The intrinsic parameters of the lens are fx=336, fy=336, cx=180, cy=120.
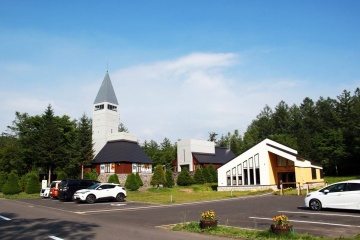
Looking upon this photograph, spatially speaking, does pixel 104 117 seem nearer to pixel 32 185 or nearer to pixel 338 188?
pixel 32 185

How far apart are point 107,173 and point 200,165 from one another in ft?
51.8

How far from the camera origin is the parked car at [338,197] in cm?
1629

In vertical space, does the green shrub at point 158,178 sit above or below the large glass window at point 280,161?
below

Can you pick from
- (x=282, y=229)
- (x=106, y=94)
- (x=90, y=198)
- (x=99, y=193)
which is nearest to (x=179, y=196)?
(x=99, y=193)

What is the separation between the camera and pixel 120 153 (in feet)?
176

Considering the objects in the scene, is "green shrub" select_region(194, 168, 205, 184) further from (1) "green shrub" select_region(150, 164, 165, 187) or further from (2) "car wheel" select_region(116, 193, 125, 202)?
(2) "car wheel" select_region(116, 193, 125, 202)

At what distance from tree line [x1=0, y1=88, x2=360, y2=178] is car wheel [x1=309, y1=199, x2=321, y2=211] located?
3727 cm

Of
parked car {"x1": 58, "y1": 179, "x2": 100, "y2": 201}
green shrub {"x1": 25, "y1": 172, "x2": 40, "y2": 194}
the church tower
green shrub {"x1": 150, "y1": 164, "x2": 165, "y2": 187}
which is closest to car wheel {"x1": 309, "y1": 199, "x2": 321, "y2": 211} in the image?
parked car {"x1": 58, "y1": 179, "x2": 100, "y2": 201}

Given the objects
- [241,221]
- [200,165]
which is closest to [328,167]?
[200,165]

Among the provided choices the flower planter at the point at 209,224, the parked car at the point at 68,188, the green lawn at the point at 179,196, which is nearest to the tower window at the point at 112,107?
the green lawn at the point at 179,196

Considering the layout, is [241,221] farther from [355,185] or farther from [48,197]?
[48,197]

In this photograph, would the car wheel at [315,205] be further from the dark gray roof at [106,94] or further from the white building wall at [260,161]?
the dark gray roof at [106,94]

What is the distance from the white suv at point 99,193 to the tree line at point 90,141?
22.0 m

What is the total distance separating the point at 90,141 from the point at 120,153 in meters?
5.56
